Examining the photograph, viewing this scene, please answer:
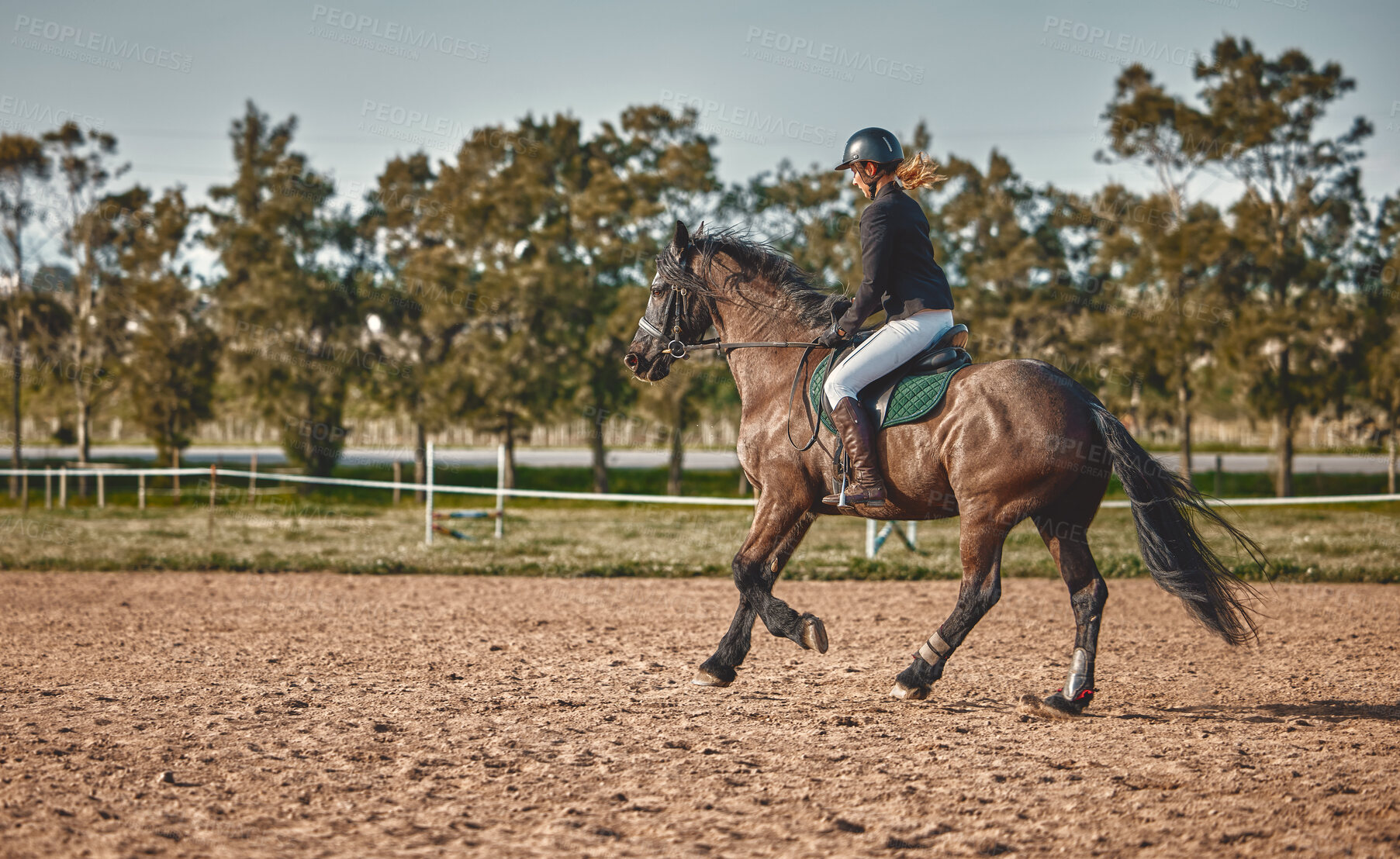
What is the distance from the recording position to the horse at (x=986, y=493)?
5066mm

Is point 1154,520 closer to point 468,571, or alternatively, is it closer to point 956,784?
point 956,784

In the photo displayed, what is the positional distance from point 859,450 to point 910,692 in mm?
1359

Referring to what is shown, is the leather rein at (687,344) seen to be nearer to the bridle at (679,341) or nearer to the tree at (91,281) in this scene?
the bridle at (679,341)

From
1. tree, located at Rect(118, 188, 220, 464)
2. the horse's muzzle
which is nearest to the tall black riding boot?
the horse's muzzle

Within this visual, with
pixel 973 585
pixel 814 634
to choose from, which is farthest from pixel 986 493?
pixel 814 634

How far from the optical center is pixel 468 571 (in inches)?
498

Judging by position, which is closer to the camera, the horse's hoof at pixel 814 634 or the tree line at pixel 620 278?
the horse's hoof at pixel 814 634

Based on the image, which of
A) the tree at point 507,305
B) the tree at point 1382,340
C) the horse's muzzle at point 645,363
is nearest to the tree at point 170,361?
the tree at point 507,305

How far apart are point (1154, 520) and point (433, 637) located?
5.31 m

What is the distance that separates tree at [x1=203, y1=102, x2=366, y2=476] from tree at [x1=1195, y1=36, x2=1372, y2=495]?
2305cm

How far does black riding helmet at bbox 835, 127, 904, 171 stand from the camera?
5488 mm

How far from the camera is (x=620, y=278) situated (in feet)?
89.8

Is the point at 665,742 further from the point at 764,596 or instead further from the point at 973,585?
the point at 973,585

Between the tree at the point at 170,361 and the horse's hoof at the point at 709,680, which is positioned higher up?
the tree at the point at 170,361
